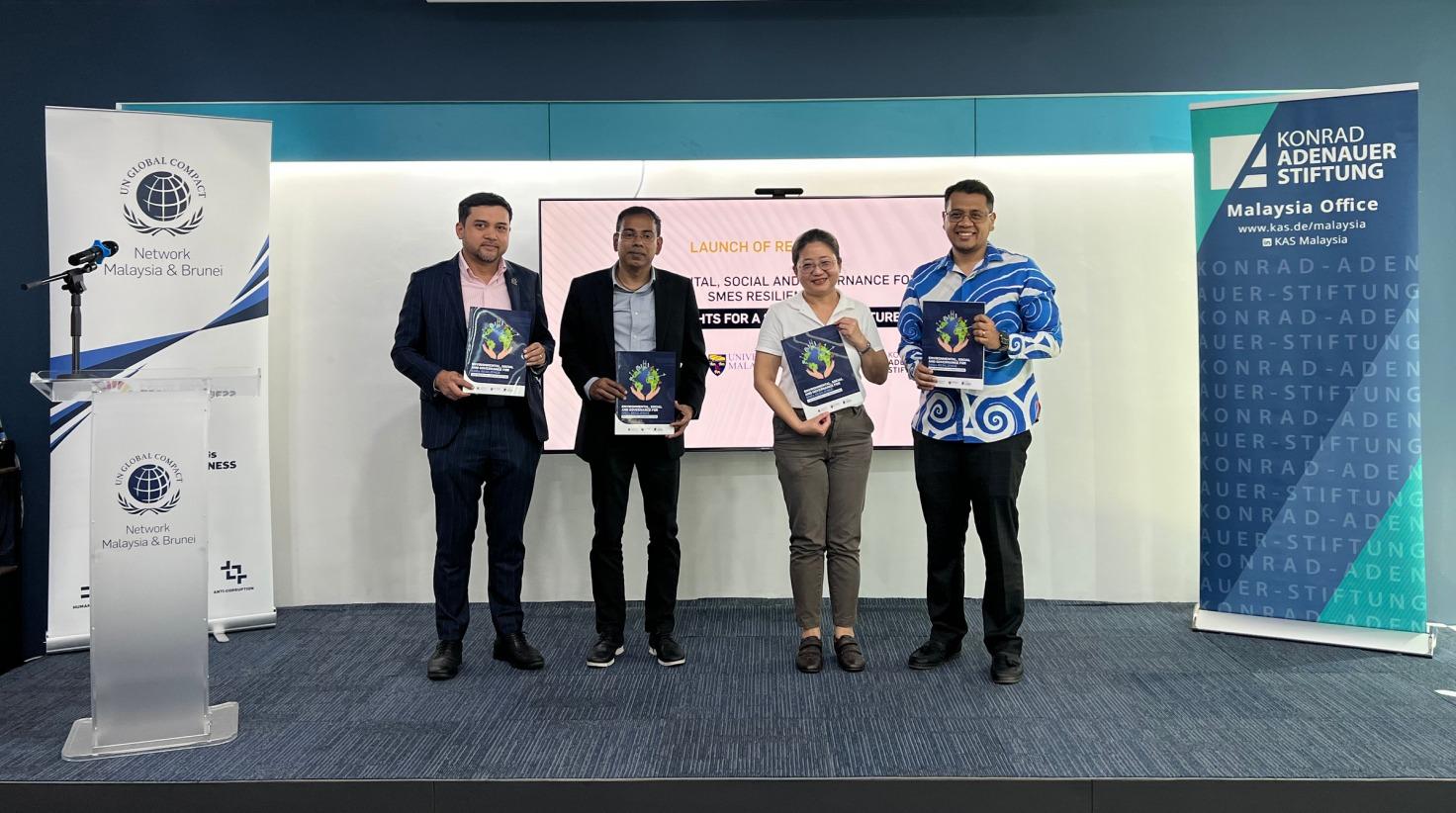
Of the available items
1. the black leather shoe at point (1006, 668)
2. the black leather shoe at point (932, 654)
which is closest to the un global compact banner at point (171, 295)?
the black leather shoe at point (932, 654)

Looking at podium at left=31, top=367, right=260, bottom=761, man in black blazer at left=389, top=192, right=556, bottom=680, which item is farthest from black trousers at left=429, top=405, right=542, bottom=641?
podium at left=31, top=367, right=260, bottom=761

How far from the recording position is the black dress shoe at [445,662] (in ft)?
11.5

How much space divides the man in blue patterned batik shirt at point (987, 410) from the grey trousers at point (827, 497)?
0.84 ft

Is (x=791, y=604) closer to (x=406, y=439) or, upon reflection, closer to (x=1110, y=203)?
(x=406, y=439)

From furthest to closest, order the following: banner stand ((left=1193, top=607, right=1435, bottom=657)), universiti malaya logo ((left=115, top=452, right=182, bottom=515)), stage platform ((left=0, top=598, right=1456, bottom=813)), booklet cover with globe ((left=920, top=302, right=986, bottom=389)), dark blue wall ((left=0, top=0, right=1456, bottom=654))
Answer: dark blue wall ((left=0, top=0, right=1456, bottom=654)), banner stand ((left=1193, top=607, right=1435, bottom=657)), booklet cover with globe ((left=920, top=302, right=986, bottom=389)), universiti malaya logo ((left=115, top=452, right=182, bottom=515)), stage platform ((left=0, top=598, right=1456, bottom=813))

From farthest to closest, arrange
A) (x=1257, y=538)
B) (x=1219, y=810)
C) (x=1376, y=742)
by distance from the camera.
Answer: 1. (x=1257, y=538)
2. (x=1376, y=742)
3. (x=1219, y=810)

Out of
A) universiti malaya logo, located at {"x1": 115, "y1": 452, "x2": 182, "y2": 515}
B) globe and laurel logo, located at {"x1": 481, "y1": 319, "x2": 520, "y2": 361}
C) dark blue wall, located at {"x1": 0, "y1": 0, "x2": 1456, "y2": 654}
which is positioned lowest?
universiti malaya logo, located at {"x1": 115, "y1": 452, "x2": 182, "y2": 515}

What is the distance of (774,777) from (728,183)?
292 centimetres

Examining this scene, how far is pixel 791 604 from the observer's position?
4.55m

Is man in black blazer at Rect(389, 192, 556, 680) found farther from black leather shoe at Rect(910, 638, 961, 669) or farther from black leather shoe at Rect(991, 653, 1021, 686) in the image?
black leather shoe at Rect(991, 653, 1021, 686)

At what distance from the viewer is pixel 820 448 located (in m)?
3.52

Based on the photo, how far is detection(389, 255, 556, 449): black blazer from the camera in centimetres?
350

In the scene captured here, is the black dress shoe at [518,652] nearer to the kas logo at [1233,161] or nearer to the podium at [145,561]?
the podium at [145,561]

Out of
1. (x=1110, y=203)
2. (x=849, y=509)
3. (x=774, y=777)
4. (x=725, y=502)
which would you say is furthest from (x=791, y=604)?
(x=1110, y=203)
